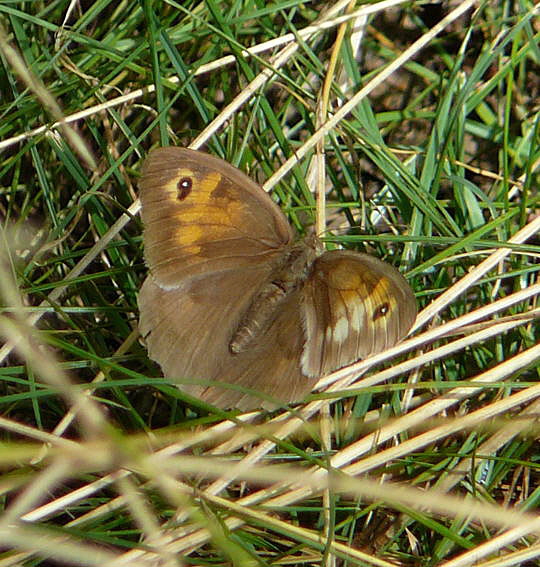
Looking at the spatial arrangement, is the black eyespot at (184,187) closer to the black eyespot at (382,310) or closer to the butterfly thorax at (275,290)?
the butterfly thorax at (275,290)

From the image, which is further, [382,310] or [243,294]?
[243,294]

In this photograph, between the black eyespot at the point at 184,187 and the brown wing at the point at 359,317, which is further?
the black eyespot at the point at 184,187

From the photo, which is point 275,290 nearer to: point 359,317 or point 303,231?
point 359,317

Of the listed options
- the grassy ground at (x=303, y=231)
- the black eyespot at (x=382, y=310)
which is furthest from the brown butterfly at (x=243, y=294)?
the grassy ground at (x=303, y=231)

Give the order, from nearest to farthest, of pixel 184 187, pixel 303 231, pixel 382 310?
pixel 382 310 → pixel 184 187 → pixel 303 231

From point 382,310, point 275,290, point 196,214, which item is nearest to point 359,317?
point 382,310

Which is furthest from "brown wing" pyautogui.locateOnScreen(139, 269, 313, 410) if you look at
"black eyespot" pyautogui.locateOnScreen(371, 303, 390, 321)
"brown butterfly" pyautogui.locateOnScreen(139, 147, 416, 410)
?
"black eyespot" pyautogui.locateOnScreen(371, 303, 390, 321)
